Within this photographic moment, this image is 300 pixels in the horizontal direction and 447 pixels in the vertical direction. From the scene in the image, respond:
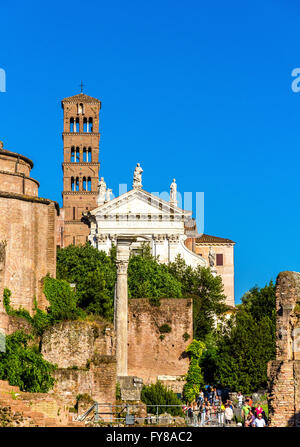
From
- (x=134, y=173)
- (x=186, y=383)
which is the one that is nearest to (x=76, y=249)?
(x=134, y=173)

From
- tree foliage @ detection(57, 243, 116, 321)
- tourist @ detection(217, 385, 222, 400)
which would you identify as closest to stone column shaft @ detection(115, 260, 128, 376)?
tree foliage @ detection(57, 243, 116, 321)

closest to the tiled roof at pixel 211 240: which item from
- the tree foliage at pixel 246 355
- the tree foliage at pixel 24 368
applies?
the tree foliage at pixel 246 355

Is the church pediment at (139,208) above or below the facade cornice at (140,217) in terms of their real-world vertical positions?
above

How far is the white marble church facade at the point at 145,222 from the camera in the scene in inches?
2724

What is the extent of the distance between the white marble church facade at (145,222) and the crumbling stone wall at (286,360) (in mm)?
46941

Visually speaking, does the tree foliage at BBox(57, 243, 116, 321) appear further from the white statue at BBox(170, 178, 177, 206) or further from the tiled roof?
the tiled roof

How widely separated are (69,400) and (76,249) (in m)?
30.0

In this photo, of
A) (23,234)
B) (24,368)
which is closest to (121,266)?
(23,234)

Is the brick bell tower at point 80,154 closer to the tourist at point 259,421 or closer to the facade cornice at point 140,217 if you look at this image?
the facade cornice at point 140,217

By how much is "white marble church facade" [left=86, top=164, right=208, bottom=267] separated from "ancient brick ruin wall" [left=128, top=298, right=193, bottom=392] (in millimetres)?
26110

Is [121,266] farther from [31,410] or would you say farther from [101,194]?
[101,194]

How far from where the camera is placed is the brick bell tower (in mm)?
81625

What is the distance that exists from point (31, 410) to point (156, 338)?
814 inches
